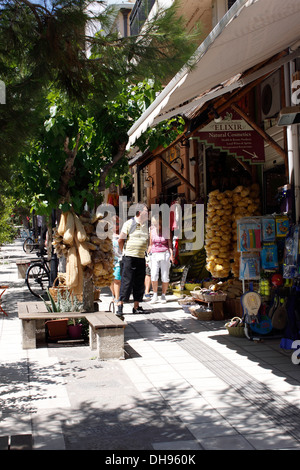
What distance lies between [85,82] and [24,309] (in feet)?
14.6

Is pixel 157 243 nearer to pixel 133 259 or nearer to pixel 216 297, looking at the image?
pixel 133 259

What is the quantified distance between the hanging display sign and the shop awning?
1.80 meters

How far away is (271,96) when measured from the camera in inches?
352

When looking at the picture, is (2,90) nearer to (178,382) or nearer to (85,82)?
(85,82)

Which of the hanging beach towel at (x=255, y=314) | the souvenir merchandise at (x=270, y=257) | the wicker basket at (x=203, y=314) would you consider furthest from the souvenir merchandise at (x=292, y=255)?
the wicker basket at (x=203, y=314)

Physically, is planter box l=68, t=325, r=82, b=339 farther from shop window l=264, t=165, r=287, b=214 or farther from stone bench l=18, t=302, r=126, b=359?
shop window l=264, t=165, r=287, b=214

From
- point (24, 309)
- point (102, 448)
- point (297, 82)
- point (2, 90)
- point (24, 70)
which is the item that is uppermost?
point (297, 82)

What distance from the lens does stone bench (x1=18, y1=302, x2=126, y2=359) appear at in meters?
6.56

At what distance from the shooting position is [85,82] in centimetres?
430

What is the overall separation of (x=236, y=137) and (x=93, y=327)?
4040 mm

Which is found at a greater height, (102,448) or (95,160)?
(95,160)

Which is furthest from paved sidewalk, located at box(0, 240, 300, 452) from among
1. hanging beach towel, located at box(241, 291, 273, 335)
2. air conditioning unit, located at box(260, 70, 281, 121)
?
air conditioning unit, located at box(260, 70, 281, 121)

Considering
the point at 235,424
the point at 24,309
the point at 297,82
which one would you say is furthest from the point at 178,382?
the point at 297,82
